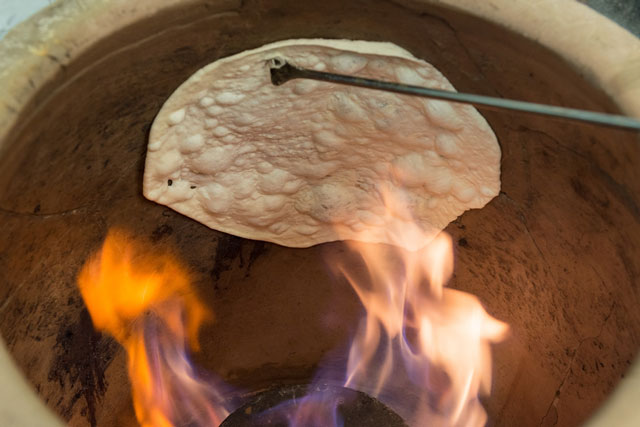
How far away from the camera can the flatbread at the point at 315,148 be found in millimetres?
1106

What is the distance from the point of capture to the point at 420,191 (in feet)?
4.17

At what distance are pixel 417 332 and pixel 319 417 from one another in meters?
0.36

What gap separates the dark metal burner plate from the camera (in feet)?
4.31

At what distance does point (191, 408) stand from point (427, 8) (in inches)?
45.7

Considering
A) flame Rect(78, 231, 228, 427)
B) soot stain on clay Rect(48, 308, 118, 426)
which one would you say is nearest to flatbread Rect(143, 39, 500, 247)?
flame Rect(78, 231, 228, 427)

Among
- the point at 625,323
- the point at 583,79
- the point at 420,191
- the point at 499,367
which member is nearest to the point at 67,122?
the point at 420,191

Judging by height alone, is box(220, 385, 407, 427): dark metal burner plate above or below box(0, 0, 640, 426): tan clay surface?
below

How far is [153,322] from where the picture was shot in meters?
1.42

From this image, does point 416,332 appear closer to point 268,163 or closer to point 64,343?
point 268,163

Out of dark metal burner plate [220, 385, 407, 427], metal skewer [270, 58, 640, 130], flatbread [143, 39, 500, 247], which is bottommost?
dark metal burner plate [220, 385, 407, 427]

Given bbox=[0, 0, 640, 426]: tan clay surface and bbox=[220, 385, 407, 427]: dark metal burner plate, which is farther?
bbox=[220, 385, 407, 427]: dark metal burner plate

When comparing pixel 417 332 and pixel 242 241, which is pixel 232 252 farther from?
pixel 417 332

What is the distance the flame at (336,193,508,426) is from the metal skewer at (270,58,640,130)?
17.7 inches

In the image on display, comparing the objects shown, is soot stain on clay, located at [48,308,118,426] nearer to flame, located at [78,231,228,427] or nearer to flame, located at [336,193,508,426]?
flame, located at [78,231,228,427]
